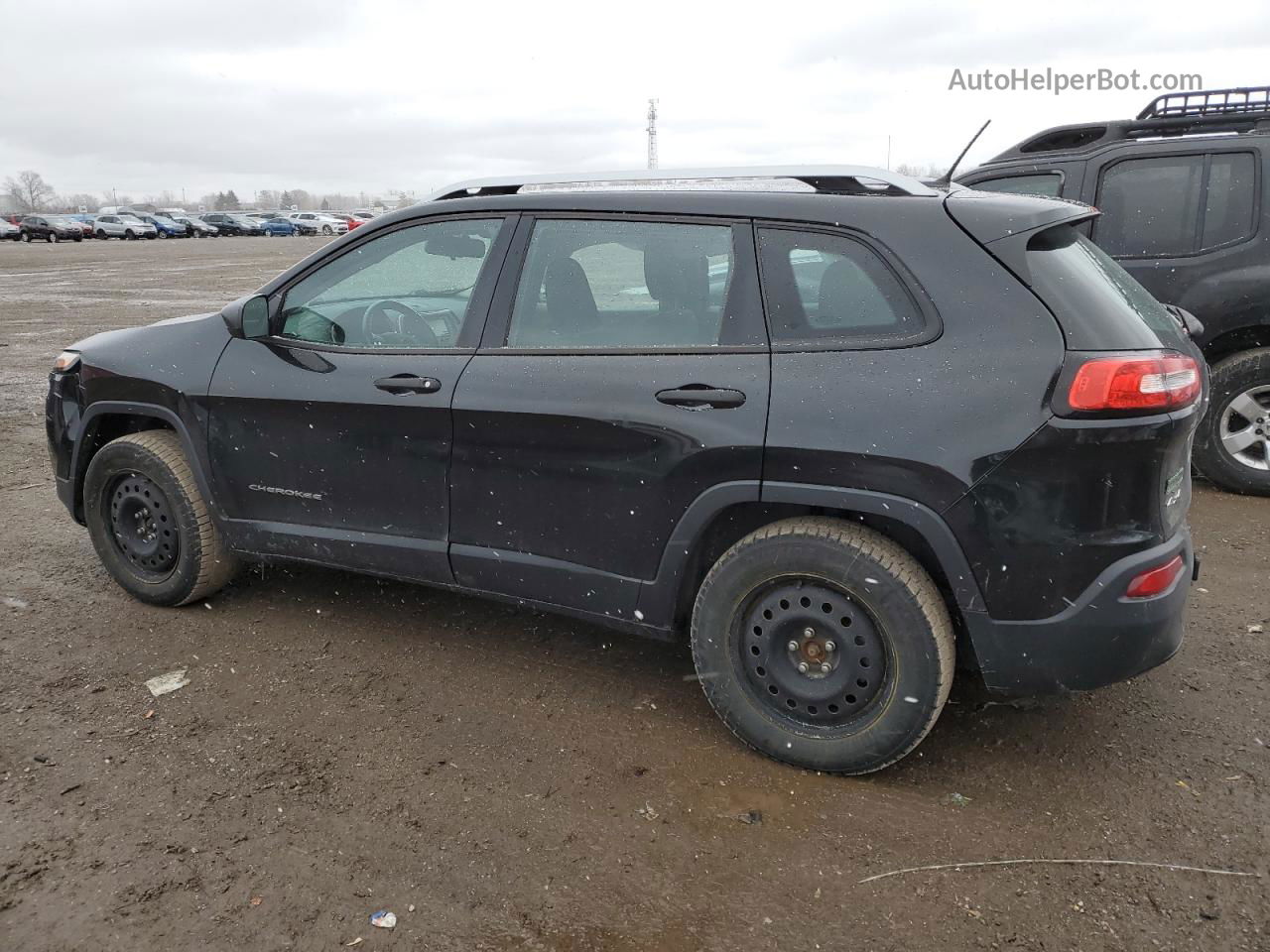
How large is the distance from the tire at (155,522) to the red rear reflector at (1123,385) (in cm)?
323

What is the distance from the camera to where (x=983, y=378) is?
2.69 m

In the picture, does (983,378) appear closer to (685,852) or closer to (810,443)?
(810,443)

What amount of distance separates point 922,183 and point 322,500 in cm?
242

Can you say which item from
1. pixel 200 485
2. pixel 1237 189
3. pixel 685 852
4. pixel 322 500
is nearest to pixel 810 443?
pixel 685 852

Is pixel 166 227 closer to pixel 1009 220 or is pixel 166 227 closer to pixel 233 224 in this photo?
pixel 233 224

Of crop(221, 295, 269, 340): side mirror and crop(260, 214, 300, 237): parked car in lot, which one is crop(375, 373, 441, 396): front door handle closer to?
crop(221, 295, 269, 340): side mirror

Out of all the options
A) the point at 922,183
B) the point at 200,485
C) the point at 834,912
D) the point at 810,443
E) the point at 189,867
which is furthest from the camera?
the point at 200,485

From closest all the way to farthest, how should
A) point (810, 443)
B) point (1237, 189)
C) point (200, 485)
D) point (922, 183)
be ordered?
1. point (810, 443)
2. point (922, 183)
3. point (200, 485)
4. point (1237, 189)

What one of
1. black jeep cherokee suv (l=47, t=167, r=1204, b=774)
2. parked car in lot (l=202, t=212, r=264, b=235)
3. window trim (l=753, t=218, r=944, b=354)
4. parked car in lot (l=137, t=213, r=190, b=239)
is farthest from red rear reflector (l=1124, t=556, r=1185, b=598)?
parked car in lot (l=202, t=212, r=264, b=235)

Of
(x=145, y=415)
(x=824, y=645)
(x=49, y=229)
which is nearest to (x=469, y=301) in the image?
(x=145, y=415)

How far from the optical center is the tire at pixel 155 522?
4.09 m

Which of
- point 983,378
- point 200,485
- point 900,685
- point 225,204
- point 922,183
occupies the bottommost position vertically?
point 900,685

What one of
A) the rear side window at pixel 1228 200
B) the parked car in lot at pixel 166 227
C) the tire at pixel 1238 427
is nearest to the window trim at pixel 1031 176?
the rear side window at pixel 1228 200

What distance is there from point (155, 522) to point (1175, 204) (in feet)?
18.5
